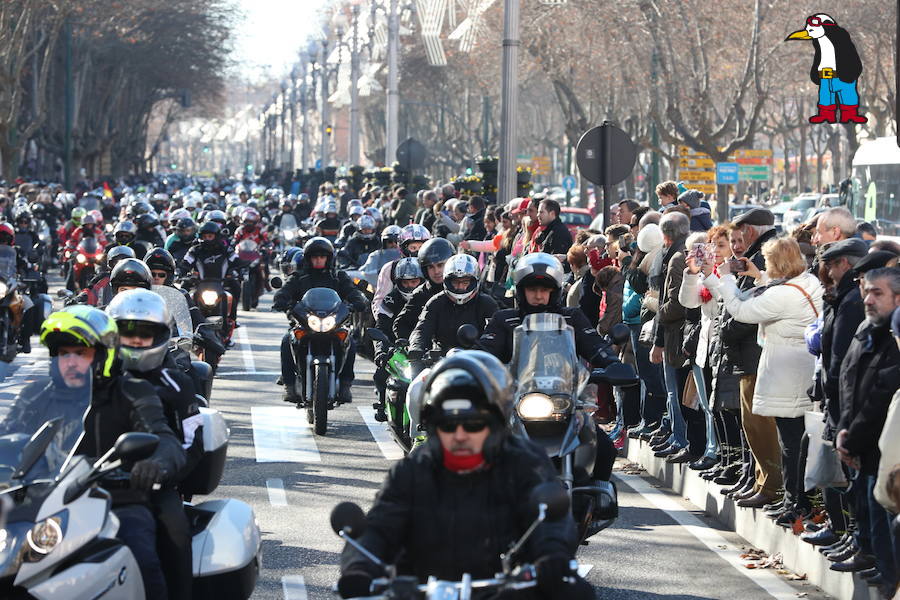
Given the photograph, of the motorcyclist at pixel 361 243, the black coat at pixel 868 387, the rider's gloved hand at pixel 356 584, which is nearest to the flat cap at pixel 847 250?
the black coat at pixel 868 387

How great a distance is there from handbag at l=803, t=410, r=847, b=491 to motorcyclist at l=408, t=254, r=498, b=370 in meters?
2.73

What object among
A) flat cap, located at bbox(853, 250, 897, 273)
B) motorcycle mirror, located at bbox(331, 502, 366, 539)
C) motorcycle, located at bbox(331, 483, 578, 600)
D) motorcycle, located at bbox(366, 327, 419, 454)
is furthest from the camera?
motorcycle, located at bbox(366, 327, 419, 454)

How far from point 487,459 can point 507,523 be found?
0.19 meters

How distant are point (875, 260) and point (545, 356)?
60.8 inches

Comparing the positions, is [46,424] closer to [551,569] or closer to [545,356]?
[551,569]

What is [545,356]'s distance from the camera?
26.9 ft

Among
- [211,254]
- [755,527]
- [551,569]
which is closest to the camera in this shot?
[551,569]

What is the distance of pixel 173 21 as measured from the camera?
70.7 meters

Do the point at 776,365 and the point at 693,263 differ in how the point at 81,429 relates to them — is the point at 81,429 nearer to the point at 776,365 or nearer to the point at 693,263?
the point at 776,365

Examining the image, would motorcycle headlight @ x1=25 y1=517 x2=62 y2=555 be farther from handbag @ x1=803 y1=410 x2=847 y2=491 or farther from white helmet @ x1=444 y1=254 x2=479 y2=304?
white helmet @ x1=444 y1=254 x2=479 y2=304

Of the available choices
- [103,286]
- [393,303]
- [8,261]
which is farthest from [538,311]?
[8,261]

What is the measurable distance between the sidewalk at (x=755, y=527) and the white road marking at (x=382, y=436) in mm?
1739

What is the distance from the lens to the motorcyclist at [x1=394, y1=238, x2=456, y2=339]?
40.3 ft

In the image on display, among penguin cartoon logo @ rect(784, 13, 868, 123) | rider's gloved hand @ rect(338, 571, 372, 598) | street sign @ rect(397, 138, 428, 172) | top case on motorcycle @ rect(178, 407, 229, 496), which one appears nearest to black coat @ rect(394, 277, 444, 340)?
top case on motorcycle @ rect(178, 407, 229, 496)
